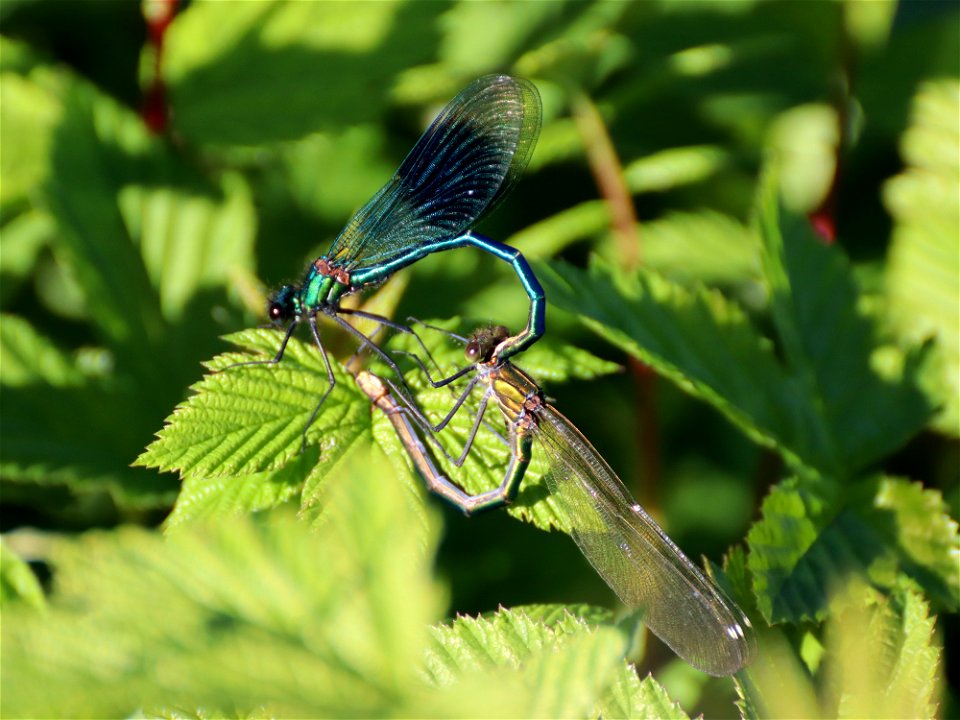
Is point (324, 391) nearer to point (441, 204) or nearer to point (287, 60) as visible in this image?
point (441, 204)

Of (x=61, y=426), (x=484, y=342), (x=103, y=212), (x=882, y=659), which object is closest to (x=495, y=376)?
(x=484, y=342)

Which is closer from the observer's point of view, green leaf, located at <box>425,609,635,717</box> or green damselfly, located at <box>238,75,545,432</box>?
green leaf, located at <box>425,609,635,717</box>

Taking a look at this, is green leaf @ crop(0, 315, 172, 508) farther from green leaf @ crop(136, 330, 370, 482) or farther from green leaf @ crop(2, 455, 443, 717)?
green leaf @ crop(2, 455, 443, 717)

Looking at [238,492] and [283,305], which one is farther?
[283,305]

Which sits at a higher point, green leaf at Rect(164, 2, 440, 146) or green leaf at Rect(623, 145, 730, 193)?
green leaf at Rect(164, 2, 440, 146)

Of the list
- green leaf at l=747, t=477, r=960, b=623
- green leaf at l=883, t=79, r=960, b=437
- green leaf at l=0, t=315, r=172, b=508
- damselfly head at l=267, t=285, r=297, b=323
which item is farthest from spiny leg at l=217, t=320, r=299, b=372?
green leaf at l=883, t=79, r=960, b=437

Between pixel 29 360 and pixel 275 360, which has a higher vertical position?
pixel 29 360

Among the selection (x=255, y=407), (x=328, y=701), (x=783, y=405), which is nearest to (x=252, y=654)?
(x=328, y=701)

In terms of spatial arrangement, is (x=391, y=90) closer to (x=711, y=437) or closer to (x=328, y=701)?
(x=711, y=437)
